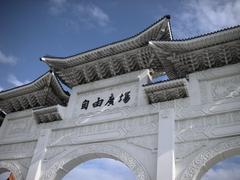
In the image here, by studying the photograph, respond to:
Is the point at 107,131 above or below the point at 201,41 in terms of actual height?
below

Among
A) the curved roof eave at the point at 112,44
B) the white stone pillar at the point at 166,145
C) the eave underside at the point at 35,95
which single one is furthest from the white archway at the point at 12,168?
the white stone pillar at the point at 166,145

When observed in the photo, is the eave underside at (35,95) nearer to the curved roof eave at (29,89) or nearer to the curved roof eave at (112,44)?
the curved roof eave at (29,89)

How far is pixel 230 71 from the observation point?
8.04m

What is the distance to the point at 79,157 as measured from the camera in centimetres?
858

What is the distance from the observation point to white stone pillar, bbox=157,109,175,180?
22.5ft

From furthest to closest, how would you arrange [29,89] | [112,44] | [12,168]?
[29,89]
[112,44]
[12,168]

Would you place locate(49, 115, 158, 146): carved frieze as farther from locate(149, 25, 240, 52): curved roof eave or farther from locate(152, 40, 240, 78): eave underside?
locate(149, 25, 240, 52): curved roof eave

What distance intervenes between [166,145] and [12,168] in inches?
209

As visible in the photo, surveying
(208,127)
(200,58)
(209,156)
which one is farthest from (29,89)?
(209,156)

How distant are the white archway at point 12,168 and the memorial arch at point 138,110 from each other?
33mm

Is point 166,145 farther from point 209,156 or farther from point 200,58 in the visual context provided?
point 200,58

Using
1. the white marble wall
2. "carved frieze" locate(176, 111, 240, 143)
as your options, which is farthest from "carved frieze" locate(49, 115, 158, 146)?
"carved frieze" locate(176, 111, 240, 143)

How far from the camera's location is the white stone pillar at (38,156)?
8.75 metres

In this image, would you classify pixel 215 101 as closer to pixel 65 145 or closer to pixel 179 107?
pixel 179 107
